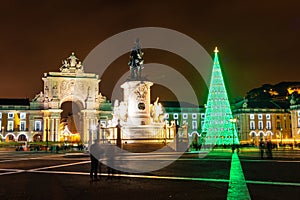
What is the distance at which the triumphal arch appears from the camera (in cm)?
9300

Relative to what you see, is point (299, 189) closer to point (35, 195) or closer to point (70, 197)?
point (70, 197)

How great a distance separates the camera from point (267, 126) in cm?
10500

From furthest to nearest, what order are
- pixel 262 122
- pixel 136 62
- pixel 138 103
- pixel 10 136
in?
pixel 262 122 → pixel 10 136 → pixel 136 62 → pixel 138 103

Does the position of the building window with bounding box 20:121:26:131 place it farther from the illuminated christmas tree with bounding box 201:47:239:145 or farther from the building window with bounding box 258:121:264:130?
the building window with bounding box 258:121:264:130

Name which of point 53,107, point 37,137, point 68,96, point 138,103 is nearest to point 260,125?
point 68,96

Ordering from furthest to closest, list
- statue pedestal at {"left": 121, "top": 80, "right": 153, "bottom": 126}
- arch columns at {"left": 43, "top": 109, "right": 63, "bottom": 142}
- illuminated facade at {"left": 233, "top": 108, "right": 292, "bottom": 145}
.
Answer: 1. illuminated facade at {"left": 233, "top": 108, "right": 292, "bottom": 145}
2. arch columns at {"left": 43, "top": 109, "right": 63, "bottom": 142}
3. statue pedestal at {"left": 121, "top": 80, "right": 153, "bottom": 126}

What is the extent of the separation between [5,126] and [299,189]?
9455 centimetres

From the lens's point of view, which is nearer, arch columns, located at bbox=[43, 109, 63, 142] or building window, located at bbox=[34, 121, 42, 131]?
arch columns, located at bbox=[43, 109, 63, 142]

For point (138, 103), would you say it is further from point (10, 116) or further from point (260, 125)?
point (260, 125)

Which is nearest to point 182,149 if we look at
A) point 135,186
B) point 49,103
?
point 135,186

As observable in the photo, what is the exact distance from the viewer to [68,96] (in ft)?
315

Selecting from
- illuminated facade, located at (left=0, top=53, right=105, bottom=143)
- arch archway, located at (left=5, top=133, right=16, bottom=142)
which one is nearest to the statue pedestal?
illuminated facade, located at (left=0, top=53, right=105, bottom=143)

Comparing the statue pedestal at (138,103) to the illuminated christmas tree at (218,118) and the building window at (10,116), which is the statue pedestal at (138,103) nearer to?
the illuminated christmas tree at (218,118)

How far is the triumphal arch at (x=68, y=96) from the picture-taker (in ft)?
305
